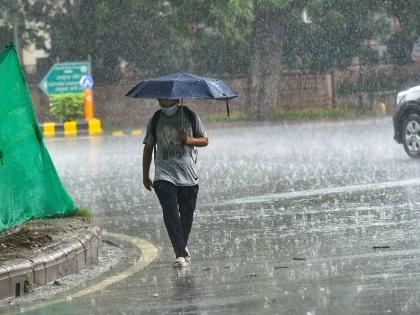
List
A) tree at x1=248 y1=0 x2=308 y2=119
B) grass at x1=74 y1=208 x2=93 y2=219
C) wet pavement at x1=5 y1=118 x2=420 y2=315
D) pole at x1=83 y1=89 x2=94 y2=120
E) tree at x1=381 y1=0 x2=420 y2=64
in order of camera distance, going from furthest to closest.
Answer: tree at x1=381 y1=0 x2=420 y2=64 < tree at x1=248 y1=0 x2=308 y2=119 < pole at x1=83 y1=89 x2=94 y2=120 < grass at x1=74 y1=208 x2=93 y2=219 < wet pavement at x1=5 y1=118 x2=420 y2=315

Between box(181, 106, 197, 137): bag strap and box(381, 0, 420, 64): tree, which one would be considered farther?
box(381, 0, 420, 64): tree

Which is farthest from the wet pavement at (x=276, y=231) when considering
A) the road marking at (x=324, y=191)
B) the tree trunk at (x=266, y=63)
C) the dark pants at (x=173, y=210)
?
the tree trunk at (x=266, y=63)

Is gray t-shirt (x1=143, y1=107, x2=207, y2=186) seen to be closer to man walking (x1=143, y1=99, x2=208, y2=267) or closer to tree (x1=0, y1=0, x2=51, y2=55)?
man walking (x1=143, y1=99, x2=208, y2=267)

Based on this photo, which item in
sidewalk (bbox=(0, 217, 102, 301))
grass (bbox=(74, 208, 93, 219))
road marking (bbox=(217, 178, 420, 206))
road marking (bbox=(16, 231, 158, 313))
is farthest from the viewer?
road marking (bbox=(217, 178, 420, 206))

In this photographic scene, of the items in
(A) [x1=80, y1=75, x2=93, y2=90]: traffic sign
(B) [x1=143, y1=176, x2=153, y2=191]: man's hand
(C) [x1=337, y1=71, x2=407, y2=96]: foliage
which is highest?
(B) [x1=143, y1=176, x2=153, y2=191]: man's hand

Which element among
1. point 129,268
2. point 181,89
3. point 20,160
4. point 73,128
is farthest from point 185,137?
point 73,128

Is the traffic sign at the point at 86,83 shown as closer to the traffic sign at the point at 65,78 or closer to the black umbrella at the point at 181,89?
the traffic sign at the point at 65,78

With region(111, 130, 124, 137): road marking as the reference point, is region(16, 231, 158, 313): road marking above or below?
above

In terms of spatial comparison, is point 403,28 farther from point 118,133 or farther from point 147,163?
point 147,163

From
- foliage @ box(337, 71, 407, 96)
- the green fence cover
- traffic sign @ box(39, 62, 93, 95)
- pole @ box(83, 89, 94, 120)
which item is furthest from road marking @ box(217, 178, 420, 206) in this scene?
foliage @ box(337, 71, 407, 96)

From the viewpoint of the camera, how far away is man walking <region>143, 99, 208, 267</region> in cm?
946

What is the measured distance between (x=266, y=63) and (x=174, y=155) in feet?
95.9

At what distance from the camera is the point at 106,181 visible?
18141 millimetres

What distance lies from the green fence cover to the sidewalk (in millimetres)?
177
